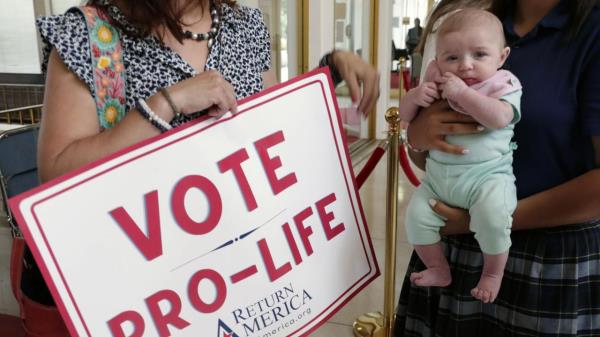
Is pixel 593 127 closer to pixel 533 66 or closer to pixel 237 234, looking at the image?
pixel 533 66

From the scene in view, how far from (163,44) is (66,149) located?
25cm

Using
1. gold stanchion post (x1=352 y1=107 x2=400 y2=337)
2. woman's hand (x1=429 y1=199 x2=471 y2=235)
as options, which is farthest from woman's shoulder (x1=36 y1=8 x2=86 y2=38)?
gold stanchion post (x1=352 y1=107 x2=400 y2=337)

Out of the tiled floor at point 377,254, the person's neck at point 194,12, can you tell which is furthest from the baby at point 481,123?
the tiled floor at point 377,254

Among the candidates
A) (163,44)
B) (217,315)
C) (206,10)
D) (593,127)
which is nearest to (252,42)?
(206,10)

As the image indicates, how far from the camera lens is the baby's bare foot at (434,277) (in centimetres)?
110

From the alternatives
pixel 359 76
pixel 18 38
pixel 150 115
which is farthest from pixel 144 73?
pixel 18 38

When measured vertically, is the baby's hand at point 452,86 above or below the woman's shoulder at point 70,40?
below

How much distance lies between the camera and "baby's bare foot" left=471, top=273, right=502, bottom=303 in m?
1.02

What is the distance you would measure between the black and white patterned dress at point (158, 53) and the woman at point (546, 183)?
39 cm

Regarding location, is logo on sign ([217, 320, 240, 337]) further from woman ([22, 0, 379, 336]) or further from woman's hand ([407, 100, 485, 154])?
woman's hand ([407, 100, 485, 154])

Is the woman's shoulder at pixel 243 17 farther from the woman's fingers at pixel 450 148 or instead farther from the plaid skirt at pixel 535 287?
the plaid skirt at pixel 535 287

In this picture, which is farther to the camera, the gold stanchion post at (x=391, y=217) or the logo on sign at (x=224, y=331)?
the gold stanchion post at (x=391, y=217)

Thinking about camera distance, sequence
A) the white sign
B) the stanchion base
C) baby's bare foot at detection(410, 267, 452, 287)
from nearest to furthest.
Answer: the white sign, baby's bare foot at detection(410, 267, 452, 287), the stanchion base

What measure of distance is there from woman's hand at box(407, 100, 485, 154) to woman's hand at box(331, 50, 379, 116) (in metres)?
0.12
